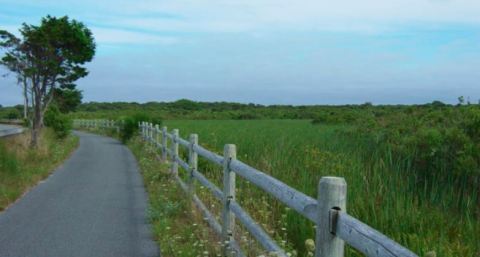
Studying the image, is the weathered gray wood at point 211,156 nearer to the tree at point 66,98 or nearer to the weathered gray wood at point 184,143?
the weathered gray wood at point 184,143

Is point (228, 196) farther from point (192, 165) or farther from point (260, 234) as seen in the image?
point (192, 165)

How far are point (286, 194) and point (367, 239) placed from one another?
5.19 feet

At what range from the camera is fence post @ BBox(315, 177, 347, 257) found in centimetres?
320

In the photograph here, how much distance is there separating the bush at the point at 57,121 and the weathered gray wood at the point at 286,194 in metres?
26.2

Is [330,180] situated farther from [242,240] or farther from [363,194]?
A: [363,194]

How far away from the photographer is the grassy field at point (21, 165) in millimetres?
11680

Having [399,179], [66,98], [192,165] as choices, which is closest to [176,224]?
[192,165]

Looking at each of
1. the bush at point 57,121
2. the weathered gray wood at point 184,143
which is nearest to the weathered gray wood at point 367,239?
the weathered gray wood at point 184,143

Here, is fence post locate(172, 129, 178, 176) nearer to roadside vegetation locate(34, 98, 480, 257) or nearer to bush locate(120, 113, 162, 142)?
roadside vegetation locate(34, 98, 480, 257)

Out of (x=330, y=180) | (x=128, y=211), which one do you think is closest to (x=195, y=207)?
(x=128, y=211)

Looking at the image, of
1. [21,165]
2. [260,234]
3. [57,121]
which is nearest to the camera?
[260,234]

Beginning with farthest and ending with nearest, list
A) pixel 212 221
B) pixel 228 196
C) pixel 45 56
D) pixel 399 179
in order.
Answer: pixel 45 56
pixel 399 179
pixel 212 221
pixel 228 196

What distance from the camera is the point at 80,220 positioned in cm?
912

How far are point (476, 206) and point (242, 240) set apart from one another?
4125mm
